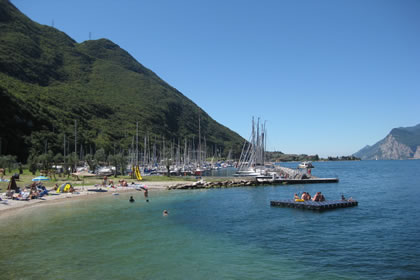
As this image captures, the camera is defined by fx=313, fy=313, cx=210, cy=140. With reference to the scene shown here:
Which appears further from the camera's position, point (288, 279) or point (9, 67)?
point (9, 67)

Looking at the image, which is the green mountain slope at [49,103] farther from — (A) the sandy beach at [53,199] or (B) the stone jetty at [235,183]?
(A) the sandy beach at [53,199]

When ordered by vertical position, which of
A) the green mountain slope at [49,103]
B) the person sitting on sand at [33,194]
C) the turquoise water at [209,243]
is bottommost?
the turquoise water at [209,243]

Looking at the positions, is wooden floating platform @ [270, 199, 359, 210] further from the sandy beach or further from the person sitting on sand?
the person sitting on sand

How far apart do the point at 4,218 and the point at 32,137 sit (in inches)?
2960

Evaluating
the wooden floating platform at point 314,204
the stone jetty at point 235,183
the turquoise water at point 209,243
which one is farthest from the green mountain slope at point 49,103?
the turquoise water at point 209,243

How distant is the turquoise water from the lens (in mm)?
17812

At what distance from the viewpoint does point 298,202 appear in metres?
41.1

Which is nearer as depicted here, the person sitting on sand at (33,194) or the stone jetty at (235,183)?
the person sitting on sand at (33,194)

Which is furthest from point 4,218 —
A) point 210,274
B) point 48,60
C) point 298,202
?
point 48,60

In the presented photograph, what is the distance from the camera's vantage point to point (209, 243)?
23.9 m

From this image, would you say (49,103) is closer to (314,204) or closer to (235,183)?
(235,183)

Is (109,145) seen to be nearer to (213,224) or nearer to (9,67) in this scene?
(9,67)

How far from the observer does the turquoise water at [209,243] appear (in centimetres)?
1781

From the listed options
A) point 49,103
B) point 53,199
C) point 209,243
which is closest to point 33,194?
point 53,199
